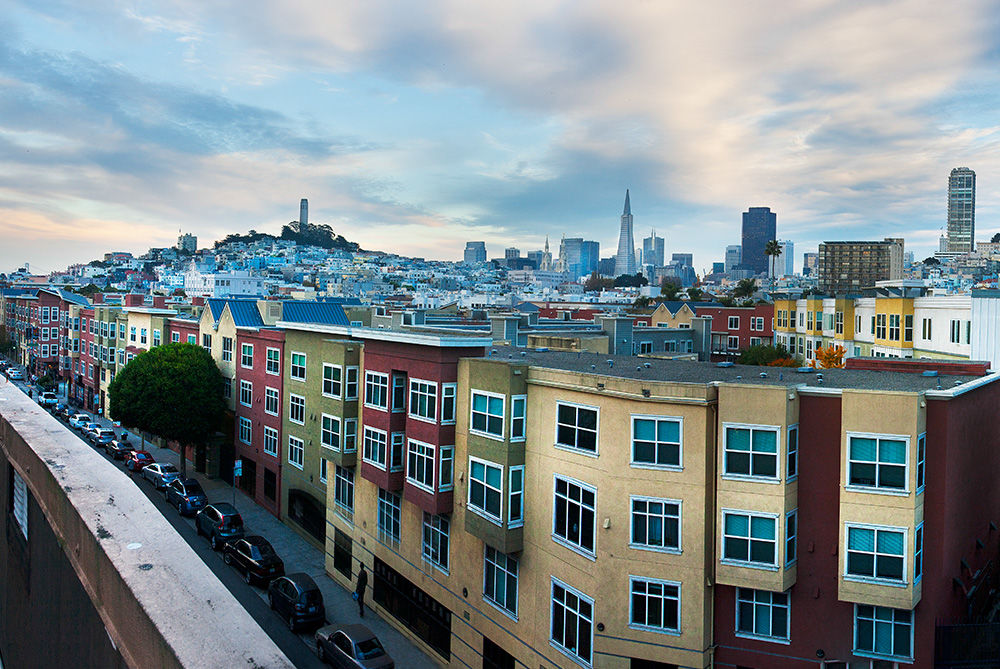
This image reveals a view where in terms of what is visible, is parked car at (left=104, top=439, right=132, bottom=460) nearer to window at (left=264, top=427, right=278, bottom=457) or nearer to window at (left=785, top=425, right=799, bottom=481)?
window at (left=264, top=427, right=278, bottom=457)

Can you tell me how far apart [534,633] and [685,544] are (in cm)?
607

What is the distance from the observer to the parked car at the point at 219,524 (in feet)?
108

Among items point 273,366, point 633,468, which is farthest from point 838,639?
point 273,366

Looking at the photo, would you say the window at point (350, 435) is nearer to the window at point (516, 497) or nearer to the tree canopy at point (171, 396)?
the window at point (516, 497)

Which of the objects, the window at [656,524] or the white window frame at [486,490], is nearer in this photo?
the window at [656,524]

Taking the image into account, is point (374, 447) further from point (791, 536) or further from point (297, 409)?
point (791, 536)

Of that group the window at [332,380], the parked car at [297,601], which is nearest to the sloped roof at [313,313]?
the window at [332,380]

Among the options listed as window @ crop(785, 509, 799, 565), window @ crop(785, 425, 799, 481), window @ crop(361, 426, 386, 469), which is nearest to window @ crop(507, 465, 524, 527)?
window @ crop(361, 426, 386, 469)

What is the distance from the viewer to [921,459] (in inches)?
642

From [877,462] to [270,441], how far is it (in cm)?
3298

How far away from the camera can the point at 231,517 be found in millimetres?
33625

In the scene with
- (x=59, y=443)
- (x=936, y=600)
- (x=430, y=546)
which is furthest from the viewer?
(x=430, y=546)

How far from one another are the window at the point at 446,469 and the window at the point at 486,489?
48.8 inches

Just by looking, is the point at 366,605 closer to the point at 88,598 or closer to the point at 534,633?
the point at 534,633
